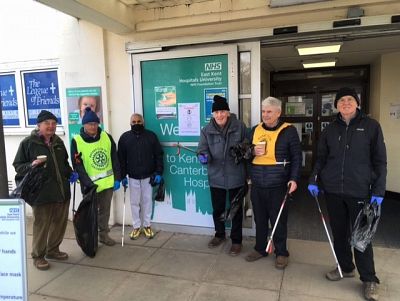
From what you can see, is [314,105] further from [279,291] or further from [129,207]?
[279,291]

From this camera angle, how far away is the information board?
420 cm

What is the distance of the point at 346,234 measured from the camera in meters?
3.13

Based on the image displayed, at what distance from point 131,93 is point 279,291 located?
2928 millimetres

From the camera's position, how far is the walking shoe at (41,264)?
3643 millimetres

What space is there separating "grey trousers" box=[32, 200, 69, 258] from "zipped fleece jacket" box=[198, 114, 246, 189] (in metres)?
1.69

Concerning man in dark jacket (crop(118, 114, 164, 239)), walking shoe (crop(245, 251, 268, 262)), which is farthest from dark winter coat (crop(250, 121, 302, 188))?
man in dark jacket (crop(118, 114, 164, 239))

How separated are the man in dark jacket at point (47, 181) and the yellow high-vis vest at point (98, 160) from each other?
191mm

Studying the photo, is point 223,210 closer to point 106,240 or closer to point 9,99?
point 106,240

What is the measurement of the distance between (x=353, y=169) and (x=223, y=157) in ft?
Answer: 4.45

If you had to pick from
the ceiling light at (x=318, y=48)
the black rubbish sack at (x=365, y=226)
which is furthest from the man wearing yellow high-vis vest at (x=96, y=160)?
the ceiling light at (x=318, y=48)

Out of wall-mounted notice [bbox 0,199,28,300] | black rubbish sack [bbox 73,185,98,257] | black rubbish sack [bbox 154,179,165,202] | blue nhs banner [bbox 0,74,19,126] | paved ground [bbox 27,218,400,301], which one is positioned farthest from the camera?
blue nhs banner [bbox 0,74,19,126]

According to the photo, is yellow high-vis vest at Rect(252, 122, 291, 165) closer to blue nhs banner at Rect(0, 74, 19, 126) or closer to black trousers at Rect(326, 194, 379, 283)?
black trousers at Rect(326, 194, 379, 283)

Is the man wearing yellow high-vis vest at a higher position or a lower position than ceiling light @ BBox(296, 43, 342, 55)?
lower

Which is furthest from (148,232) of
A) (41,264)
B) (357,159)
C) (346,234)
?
(357,159)
